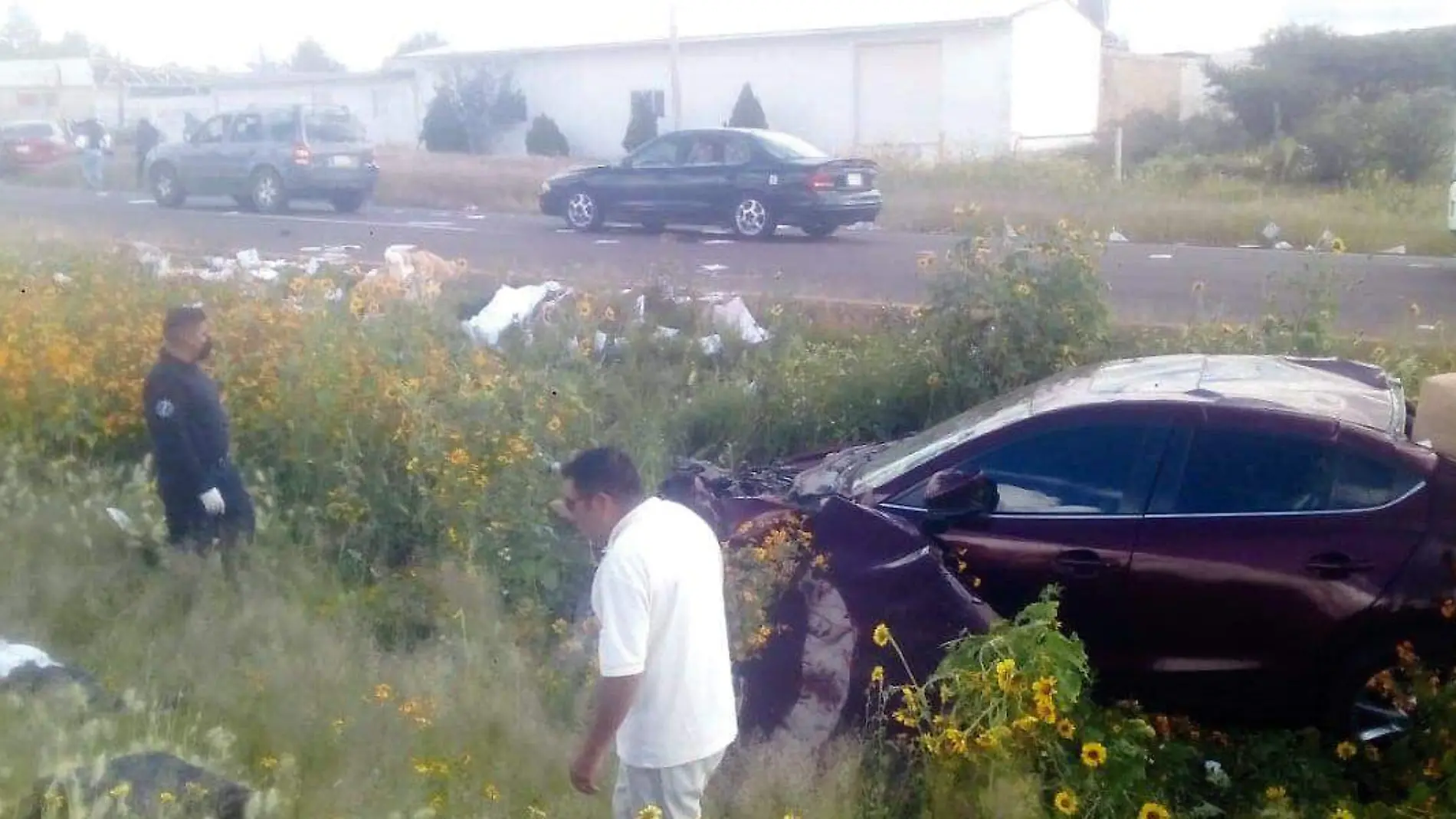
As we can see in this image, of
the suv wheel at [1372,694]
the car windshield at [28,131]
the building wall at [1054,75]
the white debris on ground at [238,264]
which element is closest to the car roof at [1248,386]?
the suv wheel at [1372,694]

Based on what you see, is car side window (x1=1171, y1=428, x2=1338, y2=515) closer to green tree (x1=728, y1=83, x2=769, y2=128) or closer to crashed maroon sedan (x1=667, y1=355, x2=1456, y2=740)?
crashed maroon sedan (x1=667, y1=355, x2=1456, y2=740)

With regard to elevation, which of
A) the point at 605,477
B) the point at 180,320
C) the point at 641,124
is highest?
the point at 641,124

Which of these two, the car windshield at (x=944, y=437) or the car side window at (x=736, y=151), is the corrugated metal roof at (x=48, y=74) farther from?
the car windshield at (x=944, y=437)

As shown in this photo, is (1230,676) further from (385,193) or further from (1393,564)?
(385,193)

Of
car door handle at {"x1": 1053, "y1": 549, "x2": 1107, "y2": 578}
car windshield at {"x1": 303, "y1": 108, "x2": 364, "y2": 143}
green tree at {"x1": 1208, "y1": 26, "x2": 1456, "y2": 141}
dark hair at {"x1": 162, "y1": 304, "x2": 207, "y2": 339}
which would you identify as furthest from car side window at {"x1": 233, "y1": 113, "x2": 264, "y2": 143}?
car door handle at {"x1": 1053, "y1": 549, "x2": 1107, "y2": 578}

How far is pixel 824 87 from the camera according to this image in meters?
35.4

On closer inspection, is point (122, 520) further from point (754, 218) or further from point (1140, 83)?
point (1140, 83)

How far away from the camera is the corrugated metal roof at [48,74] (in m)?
54.4

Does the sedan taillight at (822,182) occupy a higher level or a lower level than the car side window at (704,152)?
lower

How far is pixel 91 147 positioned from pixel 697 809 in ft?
101

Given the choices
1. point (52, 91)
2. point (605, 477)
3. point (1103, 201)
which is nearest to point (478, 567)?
point (605, 477)

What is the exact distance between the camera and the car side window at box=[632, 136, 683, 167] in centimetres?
2009

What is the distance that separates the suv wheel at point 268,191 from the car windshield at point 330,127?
2.87ft

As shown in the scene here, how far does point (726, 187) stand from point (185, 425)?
509 inches
